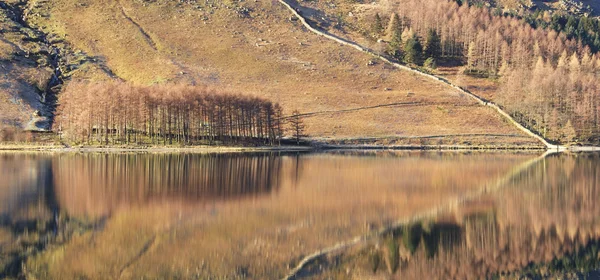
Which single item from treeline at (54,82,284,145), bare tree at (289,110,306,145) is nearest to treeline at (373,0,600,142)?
bare tree at (289,110,306,145)

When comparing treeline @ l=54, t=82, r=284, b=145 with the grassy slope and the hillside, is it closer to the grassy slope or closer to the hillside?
the grassy slope

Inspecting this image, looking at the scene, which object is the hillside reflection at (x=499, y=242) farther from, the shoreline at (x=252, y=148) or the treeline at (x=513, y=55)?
the treeline at (x=513, y=55)

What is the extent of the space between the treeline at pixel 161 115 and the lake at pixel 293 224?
42.6 m

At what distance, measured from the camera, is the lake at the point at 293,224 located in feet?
100

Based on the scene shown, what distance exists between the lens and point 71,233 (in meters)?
35.7

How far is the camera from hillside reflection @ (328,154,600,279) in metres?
31.1

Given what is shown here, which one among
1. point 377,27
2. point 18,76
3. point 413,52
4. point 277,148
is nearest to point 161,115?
point 277,148

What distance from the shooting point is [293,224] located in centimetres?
3981

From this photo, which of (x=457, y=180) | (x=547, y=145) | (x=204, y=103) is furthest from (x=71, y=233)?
(x=547, y=145)

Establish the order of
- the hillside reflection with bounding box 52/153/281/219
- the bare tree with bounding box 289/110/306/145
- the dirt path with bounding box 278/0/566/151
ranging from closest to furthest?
the hillside reflection with bounding box 52/153/281/219, the bare tree with bounding box 289/110/306/145, the dirt path with bounding box 278/0/566/151

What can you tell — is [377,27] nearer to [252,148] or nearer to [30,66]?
[252,148]

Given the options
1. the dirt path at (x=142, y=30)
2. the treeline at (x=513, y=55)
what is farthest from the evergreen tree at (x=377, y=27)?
the dirt path at (x=142, y=30)

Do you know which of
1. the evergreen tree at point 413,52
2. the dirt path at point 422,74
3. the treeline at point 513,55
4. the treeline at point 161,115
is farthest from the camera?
the evergreen tree at point 413,52

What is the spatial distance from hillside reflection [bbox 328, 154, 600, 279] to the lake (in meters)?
0.10
